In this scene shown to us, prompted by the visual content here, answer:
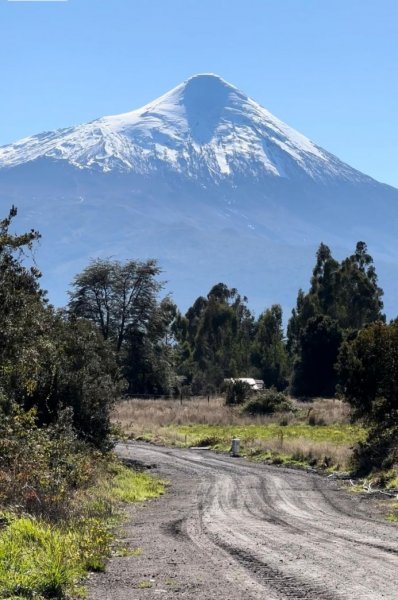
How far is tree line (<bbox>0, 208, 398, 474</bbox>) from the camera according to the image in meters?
18.9

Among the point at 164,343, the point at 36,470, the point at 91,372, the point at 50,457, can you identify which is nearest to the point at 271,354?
the point at 164,343

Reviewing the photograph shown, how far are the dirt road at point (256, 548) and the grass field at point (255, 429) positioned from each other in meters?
8.73

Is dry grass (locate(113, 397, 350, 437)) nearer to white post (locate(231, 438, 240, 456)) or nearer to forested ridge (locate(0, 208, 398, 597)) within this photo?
forested ridge (locate(0, 208, 398, 597))

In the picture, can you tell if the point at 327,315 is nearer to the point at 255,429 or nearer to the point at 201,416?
the point at 201,416

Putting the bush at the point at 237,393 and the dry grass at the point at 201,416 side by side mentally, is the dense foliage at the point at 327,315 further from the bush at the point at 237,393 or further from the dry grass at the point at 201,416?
the dry grass at the point at 201,416

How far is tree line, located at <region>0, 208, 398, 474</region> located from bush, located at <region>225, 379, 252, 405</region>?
644 cm

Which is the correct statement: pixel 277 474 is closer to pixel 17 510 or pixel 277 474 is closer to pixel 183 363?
pixel 17 510

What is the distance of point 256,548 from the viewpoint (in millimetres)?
13781

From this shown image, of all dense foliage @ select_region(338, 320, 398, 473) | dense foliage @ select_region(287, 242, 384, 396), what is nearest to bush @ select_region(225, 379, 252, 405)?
dense foliage @ select_region(287, 242, 384, 396)

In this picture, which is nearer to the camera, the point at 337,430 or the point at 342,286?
the point at 337,430

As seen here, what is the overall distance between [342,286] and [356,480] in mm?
63600

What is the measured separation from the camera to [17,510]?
1429 centimetres

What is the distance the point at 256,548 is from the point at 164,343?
218 ft

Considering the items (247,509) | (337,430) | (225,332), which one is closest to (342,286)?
(225,332)
